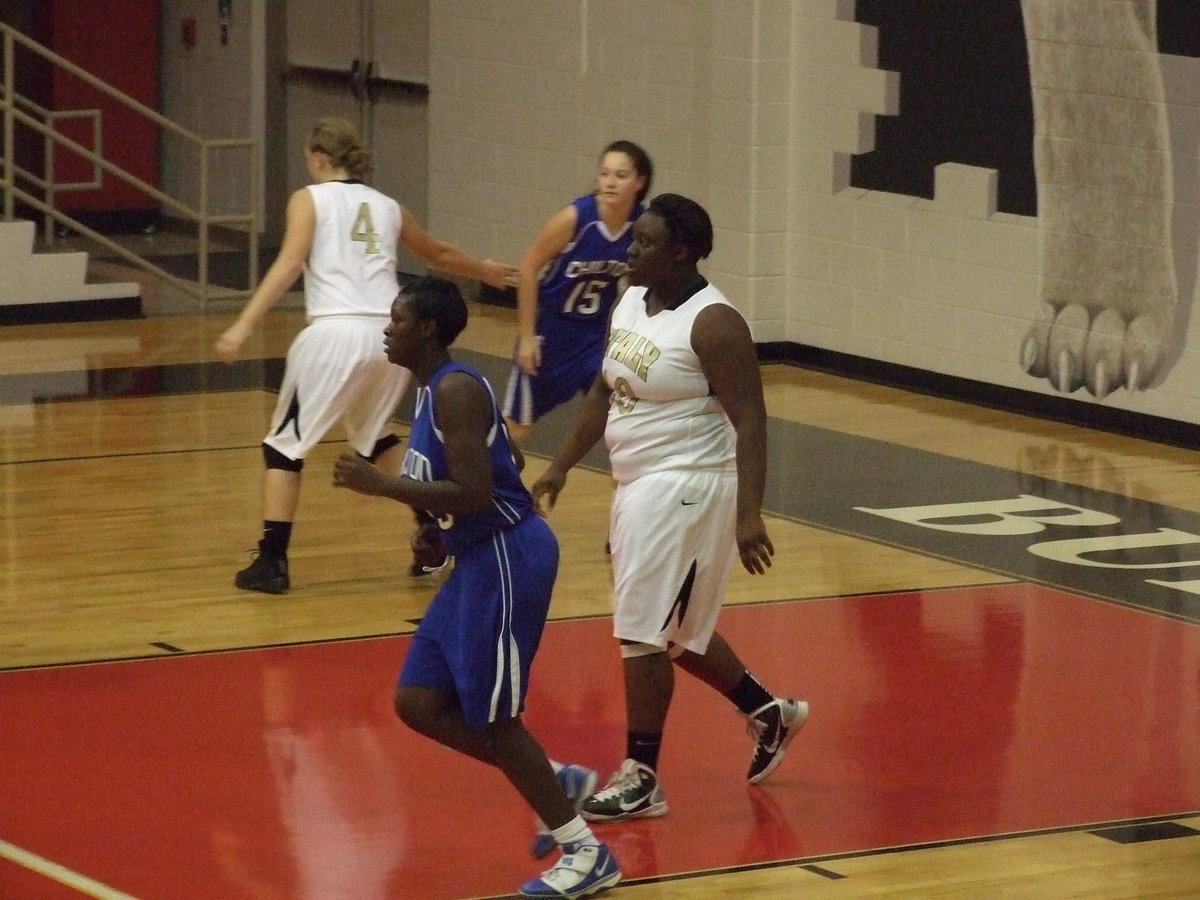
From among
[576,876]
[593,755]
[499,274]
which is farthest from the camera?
[499,274]

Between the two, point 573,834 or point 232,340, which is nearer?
point 573,834

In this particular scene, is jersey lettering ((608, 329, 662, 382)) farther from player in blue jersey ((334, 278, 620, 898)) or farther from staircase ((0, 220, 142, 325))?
staircase ((0, 220, 142, 325))

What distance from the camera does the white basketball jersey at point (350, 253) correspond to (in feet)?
26.6

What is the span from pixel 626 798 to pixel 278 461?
286 centimetres

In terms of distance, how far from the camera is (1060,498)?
9820 mm

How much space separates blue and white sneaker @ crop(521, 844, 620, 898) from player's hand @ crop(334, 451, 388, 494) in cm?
91

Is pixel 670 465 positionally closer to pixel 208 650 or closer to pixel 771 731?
pixel 771 731

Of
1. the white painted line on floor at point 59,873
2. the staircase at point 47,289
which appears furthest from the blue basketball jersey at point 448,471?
the staircase at point 47,289

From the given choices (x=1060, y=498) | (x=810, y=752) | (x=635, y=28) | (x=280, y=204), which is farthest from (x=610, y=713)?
(x=280, y=204)

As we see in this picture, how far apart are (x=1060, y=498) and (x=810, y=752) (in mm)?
3767

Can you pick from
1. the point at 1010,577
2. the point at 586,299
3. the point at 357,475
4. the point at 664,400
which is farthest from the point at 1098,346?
the point at 357,475

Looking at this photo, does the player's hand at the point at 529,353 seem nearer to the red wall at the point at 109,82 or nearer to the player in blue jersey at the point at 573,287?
the player in blue jersey at the point at 573,287

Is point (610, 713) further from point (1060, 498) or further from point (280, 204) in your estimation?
point (280, 204)

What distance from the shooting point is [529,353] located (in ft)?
27.8
